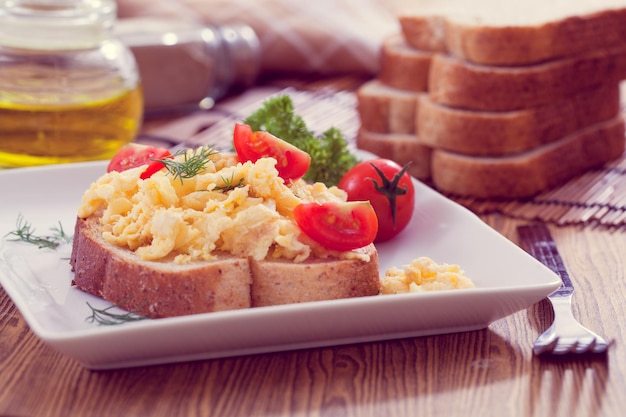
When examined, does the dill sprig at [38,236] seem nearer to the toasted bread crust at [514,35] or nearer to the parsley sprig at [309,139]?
the parsley sprig at [309,139]

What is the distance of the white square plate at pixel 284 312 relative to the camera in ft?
7.16

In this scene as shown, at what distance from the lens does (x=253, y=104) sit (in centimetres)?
527

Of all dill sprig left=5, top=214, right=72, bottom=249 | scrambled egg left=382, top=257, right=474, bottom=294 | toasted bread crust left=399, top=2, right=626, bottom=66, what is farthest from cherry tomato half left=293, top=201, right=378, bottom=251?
toasted bread crust left=399, top=2, right=626, bottom=66

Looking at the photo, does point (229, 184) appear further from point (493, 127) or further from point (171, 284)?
point (493, 127)

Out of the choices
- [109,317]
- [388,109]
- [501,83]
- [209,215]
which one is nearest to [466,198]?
[501,83]

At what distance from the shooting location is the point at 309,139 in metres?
3.56

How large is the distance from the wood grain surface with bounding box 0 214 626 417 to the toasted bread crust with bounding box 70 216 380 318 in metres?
0.19

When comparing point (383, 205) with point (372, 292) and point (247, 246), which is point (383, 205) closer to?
point (372, 292)

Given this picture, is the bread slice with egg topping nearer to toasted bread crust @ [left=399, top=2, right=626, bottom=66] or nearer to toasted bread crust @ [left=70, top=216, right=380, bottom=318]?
toasted bread crust @ [left=70, top=216, right=380, bottom=318]

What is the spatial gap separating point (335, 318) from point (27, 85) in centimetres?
221

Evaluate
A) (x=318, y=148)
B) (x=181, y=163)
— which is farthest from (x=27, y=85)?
(x=181, y=163)

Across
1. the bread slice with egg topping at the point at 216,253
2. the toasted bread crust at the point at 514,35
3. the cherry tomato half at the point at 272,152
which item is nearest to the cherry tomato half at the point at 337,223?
the bread slice with egg topping at the point at 216,253

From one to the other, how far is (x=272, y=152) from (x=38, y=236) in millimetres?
862

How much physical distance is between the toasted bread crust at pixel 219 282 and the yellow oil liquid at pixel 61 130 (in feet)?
4.91
